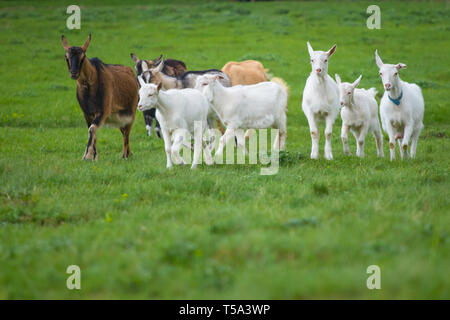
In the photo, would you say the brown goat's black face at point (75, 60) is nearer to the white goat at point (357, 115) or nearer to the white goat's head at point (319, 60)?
the white goat's head at point (319, 60)

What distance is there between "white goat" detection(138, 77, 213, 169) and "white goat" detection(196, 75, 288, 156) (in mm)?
458

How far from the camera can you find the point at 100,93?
10984 mm

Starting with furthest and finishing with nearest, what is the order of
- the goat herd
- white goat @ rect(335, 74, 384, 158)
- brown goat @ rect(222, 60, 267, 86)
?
brown goat @ rect(222, 60, 267, 86)
white goat @ rect(335, 74, 384, 158)
the goat herd

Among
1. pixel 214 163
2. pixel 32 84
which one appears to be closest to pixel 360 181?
pixel 214 163

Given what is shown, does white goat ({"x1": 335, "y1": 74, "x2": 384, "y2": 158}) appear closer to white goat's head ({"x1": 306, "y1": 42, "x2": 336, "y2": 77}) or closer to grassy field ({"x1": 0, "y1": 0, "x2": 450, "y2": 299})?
white goat's head ({"x1": 306, "y1": 42, "x2": 336, "y2": 77})

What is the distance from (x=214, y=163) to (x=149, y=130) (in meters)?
5.17

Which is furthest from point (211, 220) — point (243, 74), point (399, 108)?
point (243, 74)

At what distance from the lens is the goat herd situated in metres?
9.78

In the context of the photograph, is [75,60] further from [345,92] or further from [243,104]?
[345,92]

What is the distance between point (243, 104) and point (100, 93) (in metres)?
2.88

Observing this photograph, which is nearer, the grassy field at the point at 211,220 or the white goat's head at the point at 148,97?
the grassy field at the point at 211,220

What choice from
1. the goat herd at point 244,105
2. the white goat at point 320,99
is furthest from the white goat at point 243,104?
the white goat at point 320,99

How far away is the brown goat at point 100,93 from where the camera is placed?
10.6 meters

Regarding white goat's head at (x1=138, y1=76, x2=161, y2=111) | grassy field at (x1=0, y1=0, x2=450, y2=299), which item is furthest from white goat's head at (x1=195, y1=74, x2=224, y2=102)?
grassy field at (x1=0, y1=0, x2=450, y2=299)
